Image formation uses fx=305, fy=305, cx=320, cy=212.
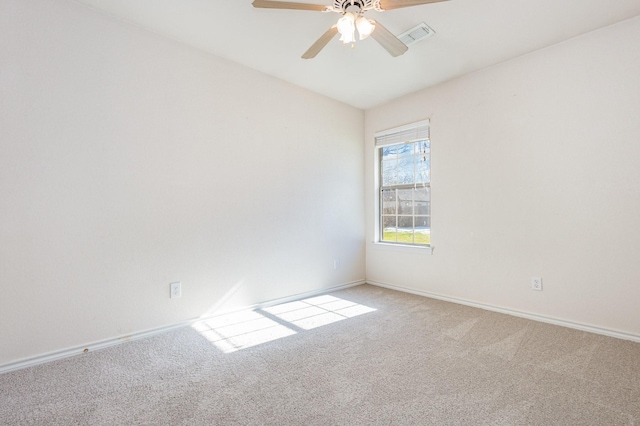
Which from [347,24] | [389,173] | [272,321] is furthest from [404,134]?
[272,321]

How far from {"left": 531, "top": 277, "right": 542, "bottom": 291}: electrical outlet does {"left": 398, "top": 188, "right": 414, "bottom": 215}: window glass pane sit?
1.43 metres

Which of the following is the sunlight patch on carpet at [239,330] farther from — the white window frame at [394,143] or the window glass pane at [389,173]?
the window glass pane at [389,173]

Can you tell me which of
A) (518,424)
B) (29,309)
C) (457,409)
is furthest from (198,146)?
(518,424)

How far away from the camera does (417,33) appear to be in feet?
7.92

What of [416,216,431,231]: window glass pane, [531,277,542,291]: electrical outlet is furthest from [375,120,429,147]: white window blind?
[531,277,542,291]: electrical outlet

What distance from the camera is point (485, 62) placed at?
2889 millimetres

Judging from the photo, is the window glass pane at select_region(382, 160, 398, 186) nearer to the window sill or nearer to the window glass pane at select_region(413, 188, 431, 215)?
the window glass pane at select_region(413, 188, 431, 215)

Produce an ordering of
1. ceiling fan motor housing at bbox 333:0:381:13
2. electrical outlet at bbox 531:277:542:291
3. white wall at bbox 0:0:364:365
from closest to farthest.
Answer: ceiling fan motor housing at bbox 333:0:381:13 < white wall at bbox 0:0:364:365 < electrical outlet at bbox 531:277:542:291

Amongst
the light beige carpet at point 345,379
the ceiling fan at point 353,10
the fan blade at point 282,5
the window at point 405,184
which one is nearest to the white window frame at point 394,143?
the window at point 405,184

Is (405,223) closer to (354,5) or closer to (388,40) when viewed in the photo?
(388,40)

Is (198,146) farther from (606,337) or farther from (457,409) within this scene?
(606,337)

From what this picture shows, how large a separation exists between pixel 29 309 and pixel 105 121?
4.47ft

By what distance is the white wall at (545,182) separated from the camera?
231cm

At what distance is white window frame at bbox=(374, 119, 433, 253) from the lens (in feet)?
11.6
